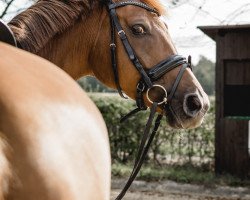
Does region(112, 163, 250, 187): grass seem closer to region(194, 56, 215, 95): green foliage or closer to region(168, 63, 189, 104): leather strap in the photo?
region(168, 63, 189, 104): leather strap

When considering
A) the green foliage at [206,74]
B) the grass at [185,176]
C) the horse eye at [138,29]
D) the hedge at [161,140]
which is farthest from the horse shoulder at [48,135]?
the green foliage at [206,74]

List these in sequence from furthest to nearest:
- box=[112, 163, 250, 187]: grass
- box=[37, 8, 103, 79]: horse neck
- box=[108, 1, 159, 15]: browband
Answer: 1. box=[112, 163, 250, 187]: grass
2. box=[108, 1, 159, 15]: browband
3. box=[37, 8, 103, 79]: horse neck

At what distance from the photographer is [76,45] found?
3035 millimetres

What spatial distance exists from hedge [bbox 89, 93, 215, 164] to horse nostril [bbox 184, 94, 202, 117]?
911 cm

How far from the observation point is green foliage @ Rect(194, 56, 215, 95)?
82.8 m

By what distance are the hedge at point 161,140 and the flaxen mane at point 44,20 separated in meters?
9.33

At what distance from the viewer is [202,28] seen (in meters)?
11.1

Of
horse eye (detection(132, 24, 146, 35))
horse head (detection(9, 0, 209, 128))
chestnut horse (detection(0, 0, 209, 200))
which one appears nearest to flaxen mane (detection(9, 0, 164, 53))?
horse head (detection(9, 0, 209, 128))

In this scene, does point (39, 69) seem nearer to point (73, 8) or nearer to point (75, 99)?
point (75, 99)

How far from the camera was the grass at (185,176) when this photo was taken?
33.9 ft

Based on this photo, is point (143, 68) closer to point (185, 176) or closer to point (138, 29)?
point (138, 29)

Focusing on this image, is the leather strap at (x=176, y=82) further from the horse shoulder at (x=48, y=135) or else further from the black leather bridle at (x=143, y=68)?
the horse shoulder at (x=48, y=135)

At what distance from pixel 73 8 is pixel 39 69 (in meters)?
1.78

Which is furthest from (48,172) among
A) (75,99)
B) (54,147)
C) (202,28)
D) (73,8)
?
(202,28)
